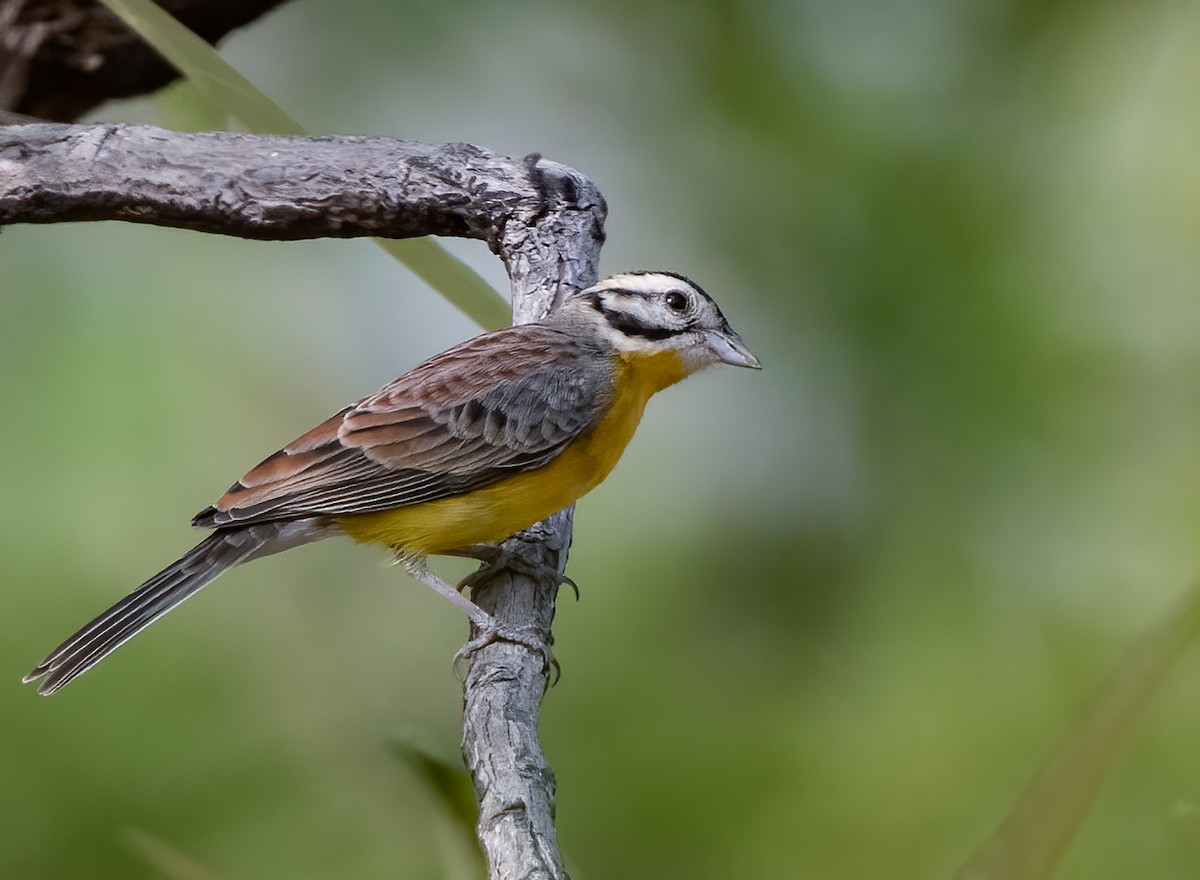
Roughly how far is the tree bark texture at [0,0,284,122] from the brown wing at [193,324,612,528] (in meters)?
0.86

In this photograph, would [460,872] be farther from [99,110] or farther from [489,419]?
[99,110]

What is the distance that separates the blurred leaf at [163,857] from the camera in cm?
154

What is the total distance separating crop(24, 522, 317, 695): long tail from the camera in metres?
1.44

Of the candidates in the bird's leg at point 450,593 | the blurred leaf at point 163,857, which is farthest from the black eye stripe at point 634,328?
the blurred leaf at point 163,857

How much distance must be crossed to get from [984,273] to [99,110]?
1.61 metres

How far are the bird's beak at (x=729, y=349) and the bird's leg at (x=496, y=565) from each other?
15.0 inches

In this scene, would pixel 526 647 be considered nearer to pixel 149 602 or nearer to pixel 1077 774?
pixel 149 602

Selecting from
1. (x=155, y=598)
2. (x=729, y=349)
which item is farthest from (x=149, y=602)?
(x=729, y=349)

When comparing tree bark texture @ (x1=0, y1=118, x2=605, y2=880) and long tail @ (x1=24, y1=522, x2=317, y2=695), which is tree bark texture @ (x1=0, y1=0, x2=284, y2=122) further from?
long tail @ (x1=24, y1=522, x2=317, y2=695)

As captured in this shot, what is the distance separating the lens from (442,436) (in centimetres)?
163

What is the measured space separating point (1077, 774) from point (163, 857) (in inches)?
44.9

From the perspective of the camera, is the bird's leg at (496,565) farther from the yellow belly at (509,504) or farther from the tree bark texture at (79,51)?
the tree bark texture at (79,51)

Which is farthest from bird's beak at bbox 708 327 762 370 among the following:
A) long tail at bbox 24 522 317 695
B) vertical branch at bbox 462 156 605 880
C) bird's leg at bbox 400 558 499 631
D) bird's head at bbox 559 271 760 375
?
long tail at bbox 24 522 317 695

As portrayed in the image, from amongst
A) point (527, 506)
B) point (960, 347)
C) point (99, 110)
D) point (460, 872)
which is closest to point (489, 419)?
point (527, 506)
